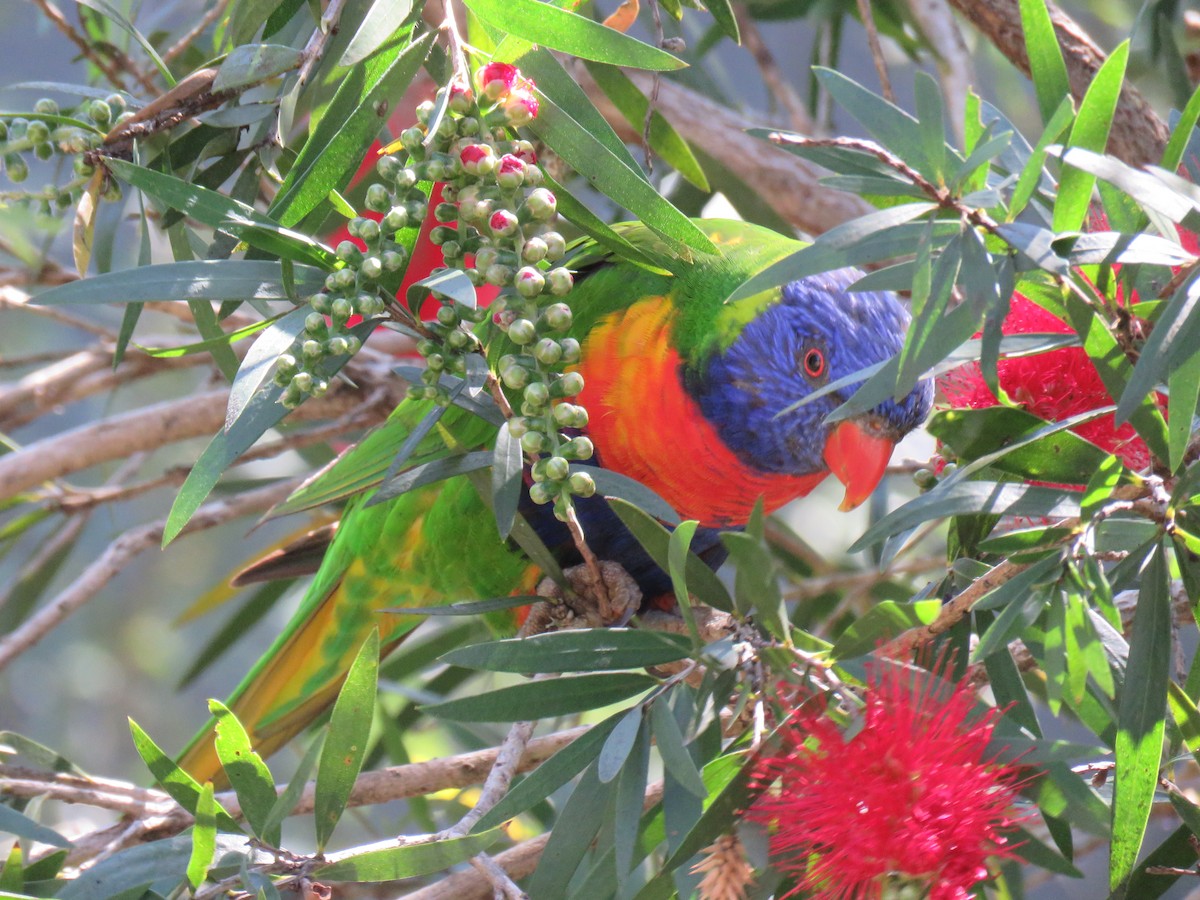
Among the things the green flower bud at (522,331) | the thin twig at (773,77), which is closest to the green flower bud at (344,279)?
the green flower bud at (522,331)

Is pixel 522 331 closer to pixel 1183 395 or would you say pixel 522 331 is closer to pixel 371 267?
pixel 371 267

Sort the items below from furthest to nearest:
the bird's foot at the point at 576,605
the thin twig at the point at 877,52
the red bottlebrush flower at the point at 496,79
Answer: the thin twig at the point at 877,52 < the bird's foot at the point at 576,605 < the red bottlebrush flower at the point at 496,79

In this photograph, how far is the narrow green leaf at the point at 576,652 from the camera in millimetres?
733

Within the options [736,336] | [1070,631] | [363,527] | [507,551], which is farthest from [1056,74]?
[363,527]

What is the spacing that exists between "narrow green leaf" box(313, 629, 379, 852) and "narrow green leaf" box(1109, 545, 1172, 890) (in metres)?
0.50

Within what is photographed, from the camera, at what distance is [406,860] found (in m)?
0.76

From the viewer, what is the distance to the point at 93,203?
0.83m

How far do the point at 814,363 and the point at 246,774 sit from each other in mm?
712

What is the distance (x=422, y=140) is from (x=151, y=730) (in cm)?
362

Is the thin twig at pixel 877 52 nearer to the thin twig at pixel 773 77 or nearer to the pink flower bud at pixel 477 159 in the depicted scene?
the thin twig at pixel 773 77

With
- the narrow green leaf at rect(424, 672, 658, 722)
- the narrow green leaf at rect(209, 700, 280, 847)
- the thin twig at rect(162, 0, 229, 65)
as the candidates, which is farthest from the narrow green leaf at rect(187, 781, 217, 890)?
the thin twig at rect(162, 0, 229, 65)

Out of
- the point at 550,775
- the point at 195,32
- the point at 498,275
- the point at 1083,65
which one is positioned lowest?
the point at 550,775

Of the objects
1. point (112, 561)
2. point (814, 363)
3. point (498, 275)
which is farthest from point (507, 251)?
point (112, 561)

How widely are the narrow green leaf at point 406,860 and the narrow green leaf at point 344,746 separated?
0.02 m
